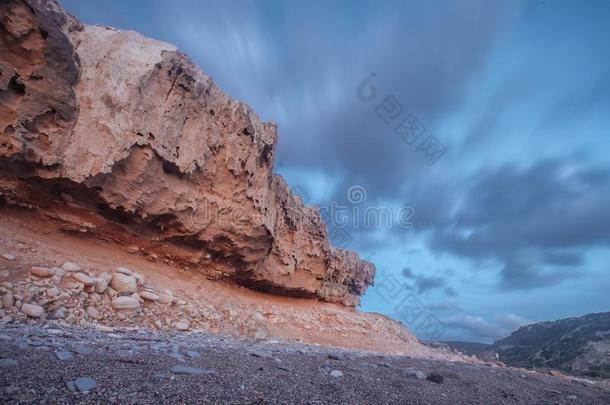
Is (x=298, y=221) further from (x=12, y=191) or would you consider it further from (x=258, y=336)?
(x=12, y=191)

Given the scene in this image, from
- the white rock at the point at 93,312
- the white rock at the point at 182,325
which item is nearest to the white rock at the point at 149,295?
the white rock at the point at 182,325

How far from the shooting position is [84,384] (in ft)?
9.86

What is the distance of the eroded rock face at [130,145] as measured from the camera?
7.89 meters

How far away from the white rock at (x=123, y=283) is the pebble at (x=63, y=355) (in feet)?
16.7

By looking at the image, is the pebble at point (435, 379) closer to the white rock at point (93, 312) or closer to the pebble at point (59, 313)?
the white rock at point (93, 312)

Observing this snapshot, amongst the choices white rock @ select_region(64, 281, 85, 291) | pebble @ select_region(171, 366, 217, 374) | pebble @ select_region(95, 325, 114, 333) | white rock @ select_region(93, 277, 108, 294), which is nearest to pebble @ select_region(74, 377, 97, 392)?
pebble @ select_region(171, 366, 217, 374)

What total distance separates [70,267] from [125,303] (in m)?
1.63

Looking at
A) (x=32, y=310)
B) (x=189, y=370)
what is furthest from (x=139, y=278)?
(x=189, y=370)

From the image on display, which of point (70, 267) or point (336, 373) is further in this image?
point (70, 267)

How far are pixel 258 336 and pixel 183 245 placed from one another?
4.43 meters

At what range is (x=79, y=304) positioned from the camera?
7305mm

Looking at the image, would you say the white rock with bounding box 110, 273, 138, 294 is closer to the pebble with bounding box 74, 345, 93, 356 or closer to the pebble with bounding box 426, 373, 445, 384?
the pebble with bounding box 74, 345, 93, 356

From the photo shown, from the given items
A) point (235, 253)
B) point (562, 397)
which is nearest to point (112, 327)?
point (235, 253)

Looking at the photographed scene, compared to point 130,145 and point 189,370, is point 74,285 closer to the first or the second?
point 130,145
